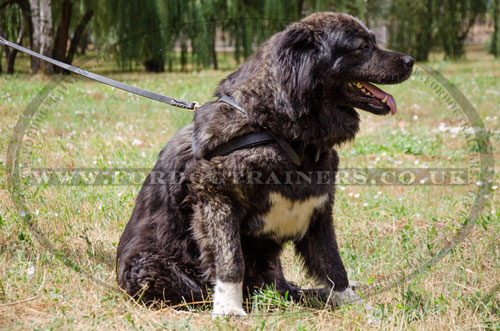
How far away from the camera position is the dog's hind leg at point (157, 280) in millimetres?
2562

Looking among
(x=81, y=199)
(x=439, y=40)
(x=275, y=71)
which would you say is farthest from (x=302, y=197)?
(x=439, y=40)

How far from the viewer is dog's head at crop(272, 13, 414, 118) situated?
7.92 feet

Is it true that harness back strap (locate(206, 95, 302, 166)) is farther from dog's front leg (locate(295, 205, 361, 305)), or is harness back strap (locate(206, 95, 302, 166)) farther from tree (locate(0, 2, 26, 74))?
tree (locate(0, 2, 26, 74))

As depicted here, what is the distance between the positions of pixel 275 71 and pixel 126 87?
3.52 ft

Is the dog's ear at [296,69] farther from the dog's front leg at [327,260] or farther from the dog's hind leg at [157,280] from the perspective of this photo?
the dog's hind leg at [157,280]

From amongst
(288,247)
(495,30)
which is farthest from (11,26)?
(495,30)

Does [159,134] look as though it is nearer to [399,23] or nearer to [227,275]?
[227,275]

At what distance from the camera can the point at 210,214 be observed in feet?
8.03

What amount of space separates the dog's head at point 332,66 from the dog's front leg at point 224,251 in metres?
0.62

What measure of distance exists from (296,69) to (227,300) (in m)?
1.27

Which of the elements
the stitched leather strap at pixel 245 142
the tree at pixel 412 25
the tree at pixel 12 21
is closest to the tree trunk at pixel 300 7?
the tree at pixel 412 25

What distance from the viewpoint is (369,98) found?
259 cm

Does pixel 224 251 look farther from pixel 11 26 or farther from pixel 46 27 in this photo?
pixel 11 26

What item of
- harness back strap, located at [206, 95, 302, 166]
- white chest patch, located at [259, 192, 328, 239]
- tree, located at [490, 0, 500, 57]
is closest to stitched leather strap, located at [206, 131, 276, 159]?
harness back strap, located at [206, 95, 302, 166]
